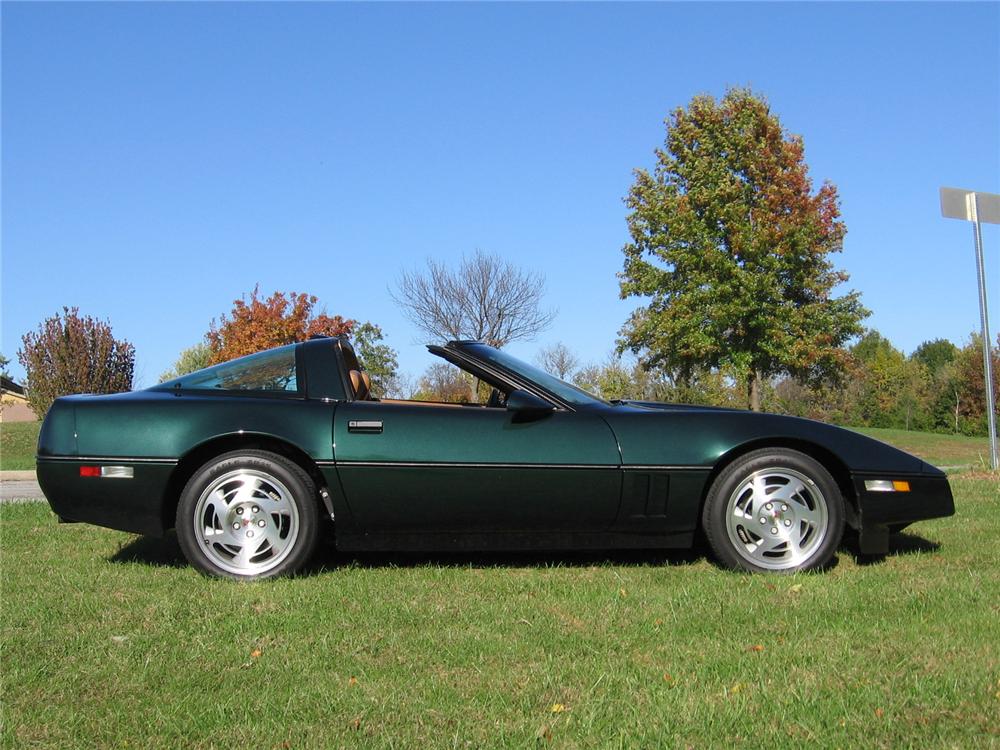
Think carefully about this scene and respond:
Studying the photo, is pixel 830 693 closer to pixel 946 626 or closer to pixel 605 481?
pixel 946 626

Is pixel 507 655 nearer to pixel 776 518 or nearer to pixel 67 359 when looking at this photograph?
pixel 776 518

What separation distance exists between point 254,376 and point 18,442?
2688cm

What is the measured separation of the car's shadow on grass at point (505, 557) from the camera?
477 cm

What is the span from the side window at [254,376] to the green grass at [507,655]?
95 cm

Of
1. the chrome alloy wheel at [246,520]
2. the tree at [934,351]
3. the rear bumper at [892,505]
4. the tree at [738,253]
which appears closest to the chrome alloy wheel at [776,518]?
the rear bumper at [892,505]

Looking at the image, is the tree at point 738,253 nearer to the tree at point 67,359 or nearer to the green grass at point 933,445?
the green grass at point 933,445

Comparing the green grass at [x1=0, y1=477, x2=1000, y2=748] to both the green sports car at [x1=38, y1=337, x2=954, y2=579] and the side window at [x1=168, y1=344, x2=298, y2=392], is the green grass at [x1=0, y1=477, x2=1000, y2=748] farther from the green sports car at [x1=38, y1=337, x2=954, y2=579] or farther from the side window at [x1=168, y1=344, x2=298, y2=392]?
the side window at [x1=168, y1=344, x2=298, y2=392]

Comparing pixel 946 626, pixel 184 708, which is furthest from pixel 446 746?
pixel 946 626

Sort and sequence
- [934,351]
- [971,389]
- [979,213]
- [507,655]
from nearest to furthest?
[507,655], [979,213], [971,389], [934,351]

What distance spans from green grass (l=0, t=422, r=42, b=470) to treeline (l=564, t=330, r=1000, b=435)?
57.3ft

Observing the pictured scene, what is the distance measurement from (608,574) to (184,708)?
2301 mm

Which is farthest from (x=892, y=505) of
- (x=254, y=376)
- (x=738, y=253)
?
(x=738, y=253)

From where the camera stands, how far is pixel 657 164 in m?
26.1

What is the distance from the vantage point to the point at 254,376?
15.8ft
